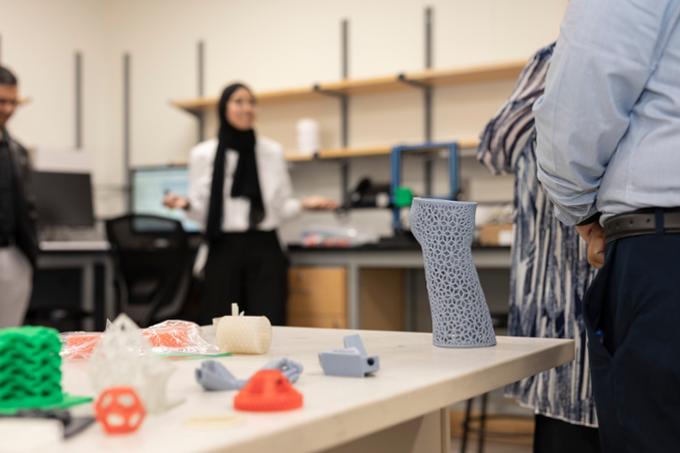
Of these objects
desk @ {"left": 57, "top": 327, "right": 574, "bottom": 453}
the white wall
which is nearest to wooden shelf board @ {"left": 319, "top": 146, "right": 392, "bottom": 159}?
the white wall

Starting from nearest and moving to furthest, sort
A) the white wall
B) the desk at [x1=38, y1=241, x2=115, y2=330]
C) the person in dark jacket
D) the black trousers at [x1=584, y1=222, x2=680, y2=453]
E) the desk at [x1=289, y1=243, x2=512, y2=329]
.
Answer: the black trousers at [x1=584, y1=222, x2=680, y2=453] < the person in dark jacket < the desk at [x1=289, y1=243, x2=512, y2=329] < the desk at [x1=38, y1=241, x2=115, y2=330] < the white wall

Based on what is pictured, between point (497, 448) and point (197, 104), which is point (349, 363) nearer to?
point (497, 448)

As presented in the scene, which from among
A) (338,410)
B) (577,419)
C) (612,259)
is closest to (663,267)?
(612,259)

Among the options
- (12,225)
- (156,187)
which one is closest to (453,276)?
(12,225)

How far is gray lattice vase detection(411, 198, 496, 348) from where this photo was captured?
1231 millimetres

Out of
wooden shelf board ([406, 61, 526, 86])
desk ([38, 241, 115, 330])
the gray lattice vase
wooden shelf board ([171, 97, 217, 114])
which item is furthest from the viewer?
wooden shelf board ([171, 97, 217, 114])

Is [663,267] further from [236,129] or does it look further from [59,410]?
[236,129]

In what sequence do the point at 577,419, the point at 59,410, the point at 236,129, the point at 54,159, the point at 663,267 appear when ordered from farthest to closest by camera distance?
the point at 54,159
the point at 236,129
the point at 577,419
the point at 663,267
the point at 59,410

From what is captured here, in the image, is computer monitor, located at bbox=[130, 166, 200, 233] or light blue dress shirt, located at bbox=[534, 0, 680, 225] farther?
computer monitor, located at bbox=[130, 166, 200, 233]

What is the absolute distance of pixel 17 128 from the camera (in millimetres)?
5418

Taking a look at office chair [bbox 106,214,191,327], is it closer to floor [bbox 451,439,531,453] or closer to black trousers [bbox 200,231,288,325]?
black trousers [bbox 200,231,288,325]

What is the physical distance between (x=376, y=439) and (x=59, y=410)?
48 cm

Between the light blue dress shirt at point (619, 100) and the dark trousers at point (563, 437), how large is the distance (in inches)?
25.2

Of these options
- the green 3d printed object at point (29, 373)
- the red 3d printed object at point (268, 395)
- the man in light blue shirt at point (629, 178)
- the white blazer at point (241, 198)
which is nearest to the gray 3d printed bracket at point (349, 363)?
the red 3d printed object at point (268, 395)
